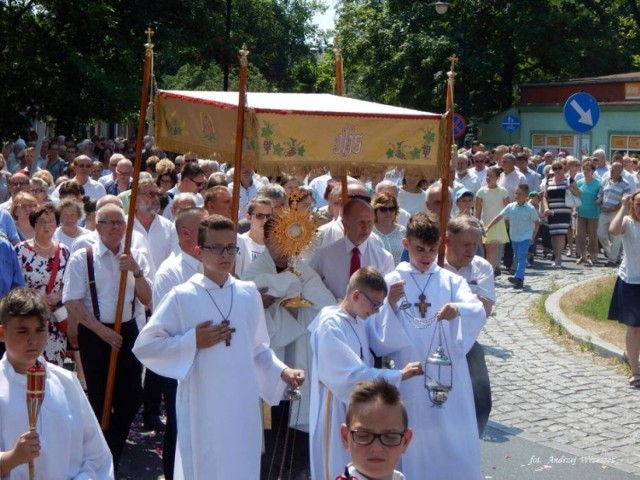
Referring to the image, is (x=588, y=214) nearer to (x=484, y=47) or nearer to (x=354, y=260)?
(x=354, y=260)

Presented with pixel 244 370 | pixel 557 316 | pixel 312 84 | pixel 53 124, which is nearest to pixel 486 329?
pixel 557 316

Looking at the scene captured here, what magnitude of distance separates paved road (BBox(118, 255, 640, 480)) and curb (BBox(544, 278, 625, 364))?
0.62 feet

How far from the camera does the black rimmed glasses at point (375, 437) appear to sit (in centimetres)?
371

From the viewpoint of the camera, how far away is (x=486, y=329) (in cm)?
1260

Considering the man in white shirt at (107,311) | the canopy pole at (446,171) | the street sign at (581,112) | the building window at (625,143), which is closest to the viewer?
the canopy pole at (446,171)

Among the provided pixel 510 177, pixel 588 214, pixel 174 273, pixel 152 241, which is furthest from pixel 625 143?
pixel 174 273

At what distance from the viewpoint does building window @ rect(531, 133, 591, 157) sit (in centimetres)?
3406

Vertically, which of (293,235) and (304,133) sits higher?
(304,133)

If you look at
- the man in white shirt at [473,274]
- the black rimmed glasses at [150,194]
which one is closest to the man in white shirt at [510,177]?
the black rimmed glasses at [150,194]

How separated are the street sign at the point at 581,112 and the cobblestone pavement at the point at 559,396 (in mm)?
4613

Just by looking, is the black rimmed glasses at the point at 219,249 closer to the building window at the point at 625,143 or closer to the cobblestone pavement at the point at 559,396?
the cobblestone pavement at the point at 559,396

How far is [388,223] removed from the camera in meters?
9.16

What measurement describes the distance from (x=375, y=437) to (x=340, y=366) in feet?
6.04

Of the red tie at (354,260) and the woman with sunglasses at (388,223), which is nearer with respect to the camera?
the red tie at (354,260)
